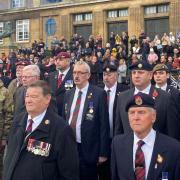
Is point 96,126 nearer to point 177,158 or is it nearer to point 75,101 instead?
point 75,101

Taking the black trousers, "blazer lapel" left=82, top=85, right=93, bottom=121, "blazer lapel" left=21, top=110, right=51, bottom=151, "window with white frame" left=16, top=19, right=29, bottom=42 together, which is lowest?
the black trousers

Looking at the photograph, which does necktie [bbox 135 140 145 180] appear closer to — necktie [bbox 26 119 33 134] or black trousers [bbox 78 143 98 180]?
necktie [bbox 26 119 33 134]

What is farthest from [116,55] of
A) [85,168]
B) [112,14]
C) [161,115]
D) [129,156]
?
[129,156]

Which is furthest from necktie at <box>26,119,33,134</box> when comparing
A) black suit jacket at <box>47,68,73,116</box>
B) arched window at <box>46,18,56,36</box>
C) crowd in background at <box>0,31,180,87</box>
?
arched window at <box>46,18,56,36</box>

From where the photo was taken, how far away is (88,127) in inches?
246

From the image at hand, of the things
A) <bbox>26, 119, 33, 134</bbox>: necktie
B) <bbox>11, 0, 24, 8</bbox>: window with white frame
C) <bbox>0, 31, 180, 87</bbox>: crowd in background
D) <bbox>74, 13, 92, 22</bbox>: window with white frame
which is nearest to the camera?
<bbox>26, 119, 33, 134</bbox>: necktie

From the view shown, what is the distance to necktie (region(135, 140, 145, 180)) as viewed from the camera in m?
3.98

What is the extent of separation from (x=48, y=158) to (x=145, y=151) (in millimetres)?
985

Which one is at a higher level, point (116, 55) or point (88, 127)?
point (116, 55)

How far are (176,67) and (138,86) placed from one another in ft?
41.1

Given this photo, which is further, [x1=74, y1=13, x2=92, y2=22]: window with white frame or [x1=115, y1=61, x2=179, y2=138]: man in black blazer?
[x1=74, y1=13, x2=92, y2=22]: window with white frame

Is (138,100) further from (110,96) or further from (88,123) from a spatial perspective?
(110,96)

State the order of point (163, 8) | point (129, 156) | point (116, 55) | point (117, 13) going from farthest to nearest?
1. point (117, 13)
2. point (163, 8)
3. point (116, 55)
4. point (129, 156)

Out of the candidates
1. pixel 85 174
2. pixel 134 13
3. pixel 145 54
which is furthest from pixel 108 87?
pixel 134 13
